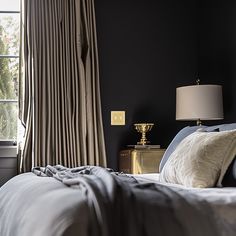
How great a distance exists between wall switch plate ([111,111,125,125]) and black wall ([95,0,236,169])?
43mm

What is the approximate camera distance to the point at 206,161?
2.62 metres

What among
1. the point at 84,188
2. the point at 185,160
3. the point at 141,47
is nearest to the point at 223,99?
the point at 141,47

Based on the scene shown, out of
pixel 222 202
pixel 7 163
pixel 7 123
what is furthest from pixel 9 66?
pixel 222 202

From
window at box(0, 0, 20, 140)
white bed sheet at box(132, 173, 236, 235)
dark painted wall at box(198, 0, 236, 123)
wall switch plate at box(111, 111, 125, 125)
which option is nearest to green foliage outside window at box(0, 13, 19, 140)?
window at box(0, 0, 20, 140)

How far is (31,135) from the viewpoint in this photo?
4.64 metres

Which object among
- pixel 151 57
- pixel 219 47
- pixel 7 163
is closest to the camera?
pixel 7 163

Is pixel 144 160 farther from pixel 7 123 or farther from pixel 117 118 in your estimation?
pixel 7 123

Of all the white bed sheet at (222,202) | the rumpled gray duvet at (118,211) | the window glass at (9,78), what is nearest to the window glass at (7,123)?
the window glass at (9,78)

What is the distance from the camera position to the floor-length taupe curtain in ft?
15.2

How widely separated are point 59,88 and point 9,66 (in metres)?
0.57

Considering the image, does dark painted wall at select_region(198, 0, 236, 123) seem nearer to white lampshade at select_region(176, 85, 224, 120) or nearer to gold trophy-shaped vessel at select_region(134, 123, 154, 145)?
white lampshade at select_region(176, 85, 224, 120)

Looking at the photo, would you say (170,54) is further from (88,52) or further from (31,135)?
(31,135)

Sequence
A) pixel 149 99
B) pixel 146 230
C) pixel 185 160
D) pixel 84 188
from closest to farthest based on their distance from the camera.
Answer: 1. pixel 146 230
2. pixel 84 188
3. pixel 185 160
4. pixel 149 99

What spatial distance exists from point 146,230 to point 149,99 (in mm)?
3338
